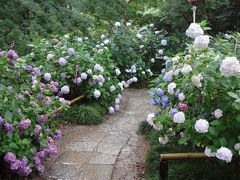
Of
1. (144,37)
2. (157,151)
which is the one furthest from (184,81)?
(144,37)

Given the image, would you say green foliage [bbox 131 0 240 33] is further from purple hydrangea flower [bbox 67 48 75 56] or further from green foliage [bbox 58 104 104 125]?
green foliage [bbox 58 104 104 125]

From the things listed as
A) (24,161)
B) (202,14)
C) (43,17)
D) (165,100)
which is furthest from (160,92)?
(202,14)

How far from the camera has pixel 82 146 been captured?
454 cm

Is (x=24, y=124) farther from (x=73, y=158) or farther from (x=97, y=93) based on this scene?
(x=97, y=93)

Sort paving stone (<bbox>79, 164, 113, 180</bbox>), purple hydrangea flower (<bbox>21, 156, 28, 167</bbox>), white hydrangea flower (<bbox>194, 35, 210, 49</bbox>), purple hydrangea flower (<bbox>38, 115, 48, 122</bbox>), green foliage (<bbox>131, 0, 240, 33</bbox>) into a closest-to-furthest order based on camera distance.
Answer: white hydrangea flower (<bbox>194, 35, 210, 49</bbox>), purple hydrangea flower (<bbox>21, 156, 28, 167</bbox>), purple hydrangea flower (<bbox>38, 115, 48, 122</bbox>), paving stone (<bbox>79, 164, 113, 180</bbox>), green foliage (<bbox>131, 0, 240, 33</bbox>)

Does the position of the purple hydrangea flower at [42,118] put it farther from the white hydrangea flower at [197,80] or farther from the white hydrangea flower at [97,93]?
the white hydrangea flower at [97,93]

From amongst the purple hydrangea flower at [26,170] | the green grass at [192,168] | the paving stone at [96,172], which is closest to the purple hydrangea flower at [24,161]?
the purple hydrangea flower at [26,170]

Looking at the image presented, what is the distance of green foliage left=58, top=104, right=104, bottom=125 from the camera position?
17.6 ft

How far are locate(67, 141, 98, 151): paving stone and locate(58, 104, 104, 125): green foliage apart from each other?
723mm

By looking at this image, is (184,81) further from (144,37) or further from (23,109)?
(144,37)

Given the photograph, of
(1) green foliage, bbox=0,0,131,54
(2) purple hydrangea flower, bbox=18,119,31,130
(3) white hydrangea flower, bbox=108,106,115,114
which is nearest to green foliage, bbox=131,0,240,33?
(1) green foliage, bbox=0,0,131,54

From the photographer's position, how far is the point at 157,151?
4.05 metres

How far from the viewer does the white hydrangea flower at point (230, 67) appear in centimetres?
266

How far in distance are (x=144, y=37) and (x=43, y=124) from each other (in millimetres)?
5195
